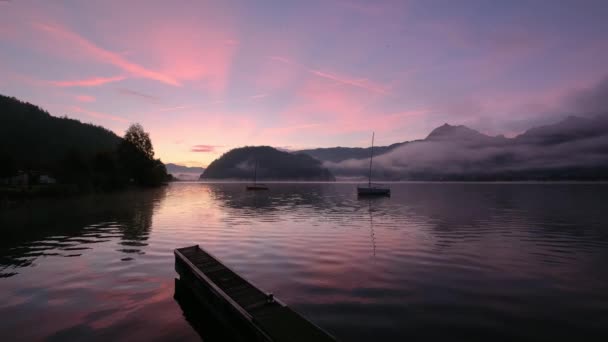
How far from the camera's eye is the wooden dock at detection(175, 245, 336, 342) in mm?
9023

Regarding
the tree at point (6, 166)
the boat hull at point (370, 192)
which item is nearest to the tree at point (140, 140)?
the tree at point (6, 166)

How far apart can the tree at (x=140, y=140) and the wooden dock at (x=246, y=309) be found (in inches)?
5809

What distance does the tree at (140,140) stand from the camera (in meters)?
143

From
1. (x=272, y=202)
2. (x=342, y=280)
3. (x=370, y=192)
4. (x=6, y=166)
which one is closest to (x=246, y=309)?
(x=342, y=280)

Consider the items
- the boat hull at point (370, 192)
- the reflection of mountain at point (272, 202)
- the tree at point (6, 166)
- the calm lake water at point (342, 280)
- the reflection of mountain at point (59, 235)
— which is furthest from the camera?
the boat hull at point (370, 192)

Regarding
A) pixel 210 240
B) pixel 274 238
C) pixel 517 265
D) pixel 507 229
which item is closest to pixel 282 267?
pixel 274 238

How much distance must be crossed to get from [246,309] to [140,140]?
157 meters

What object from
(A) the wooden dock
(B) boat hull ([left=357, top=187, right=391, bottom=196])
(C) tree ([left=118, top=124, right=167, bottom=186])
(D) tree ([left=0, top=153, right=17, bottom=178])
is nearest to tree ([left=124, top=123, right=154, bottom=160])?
(C) tree ([left=118, top=124, right=167, bottom=186])

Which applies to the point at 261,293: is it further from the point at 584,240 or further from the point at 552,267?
the point at 584,240

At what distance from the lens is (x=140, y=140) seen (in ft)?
479

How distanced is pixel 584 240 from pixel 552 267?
13316 mm

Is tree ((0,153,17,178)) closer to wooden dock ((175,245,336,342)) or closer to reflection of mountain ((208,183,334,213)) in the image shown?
reflection of mountain ((208,183,334,213))

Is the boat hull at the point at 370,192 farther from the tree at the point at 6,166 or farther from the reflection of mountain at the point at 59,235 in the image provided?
the tree at the point at 6,166

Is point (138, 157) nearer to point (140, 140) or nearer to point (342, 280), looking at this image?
point (140, 140)
